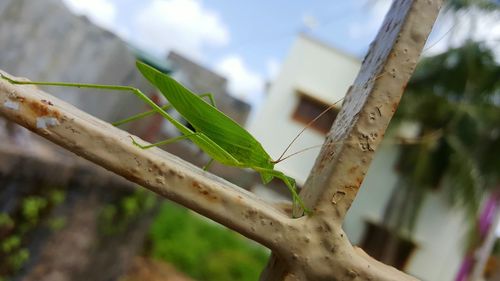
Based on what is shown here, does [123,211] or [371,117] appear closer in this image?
[371,117]

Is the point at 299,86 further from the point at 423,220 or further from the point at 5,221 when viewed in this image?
the point at 5,221

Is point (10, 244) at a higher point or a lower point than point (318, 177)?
lower

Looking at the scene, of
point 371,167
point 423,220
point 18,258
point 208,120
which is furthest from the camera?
point 423,220

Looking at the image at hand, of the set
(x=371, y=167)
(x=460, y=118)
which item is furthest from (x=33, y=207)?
(x=371, y=167)

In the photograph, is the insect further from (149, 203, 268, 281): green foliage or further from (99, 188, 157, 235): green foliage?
(149, 203, 268, 281): green foliage

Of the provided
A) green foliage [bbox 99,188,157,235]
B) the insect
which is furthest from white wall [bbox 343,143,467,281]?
the insect

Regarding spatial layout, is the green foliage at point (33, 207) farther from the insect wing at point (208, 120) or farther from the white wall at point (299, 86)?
the white wall at point (299, 86)
